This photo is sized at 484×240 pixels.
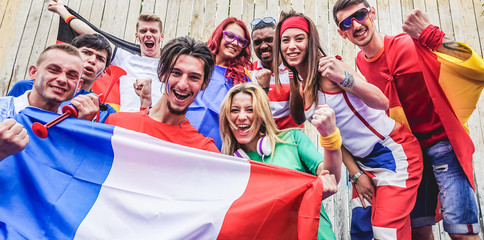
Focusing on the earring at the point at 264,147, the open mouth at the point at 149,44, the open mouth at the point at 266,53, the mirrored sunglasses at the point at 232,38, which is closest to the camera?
the earring at the point at 264,147

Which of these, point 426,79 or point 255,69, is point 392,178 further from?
point 255,69

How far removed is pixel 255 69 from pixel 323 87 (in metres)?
1.44

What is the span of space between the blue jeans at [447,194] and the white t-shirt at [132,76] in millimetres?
2701

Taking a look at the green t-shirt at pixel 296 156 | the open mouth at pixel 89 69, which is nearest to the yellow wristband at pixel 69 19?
the open mouth at pixel 89 69

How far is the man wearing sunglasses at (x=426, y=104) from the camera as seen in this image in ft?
7.96

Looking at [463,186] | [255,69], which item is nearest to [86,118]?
[255,69]

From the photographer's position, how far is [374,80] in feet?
9.73

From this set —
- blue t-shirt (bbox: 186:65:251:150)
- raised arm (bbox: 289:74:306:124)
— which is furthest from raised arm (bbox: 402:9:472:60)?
blue t-shirt (bbox: 186:65:251:150)

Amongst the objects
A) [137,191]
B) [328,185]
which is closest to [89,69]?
[137,191]

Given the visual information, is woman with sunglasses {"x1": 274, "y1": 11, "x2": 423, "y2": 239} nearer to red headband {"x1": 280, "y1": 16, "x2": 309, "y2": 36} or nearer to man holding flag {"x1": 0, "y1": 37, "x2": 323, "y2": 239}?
red headband {"x1": 280, "y1": 16, "x2": 309, "y2": 36}

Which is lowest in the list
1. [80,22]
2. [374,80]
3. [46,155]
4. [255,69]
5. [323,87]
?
[46,155]

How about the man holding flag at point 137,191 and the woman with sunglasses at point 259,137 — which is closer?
the man holding flag at point 137,191

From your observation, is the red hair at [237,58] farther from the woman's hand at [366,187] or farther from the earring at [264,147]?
the woman's hand at [366,187]

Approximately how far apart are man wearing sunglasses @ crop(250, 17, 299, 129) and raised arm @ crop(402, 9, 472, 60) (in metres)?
1.03
